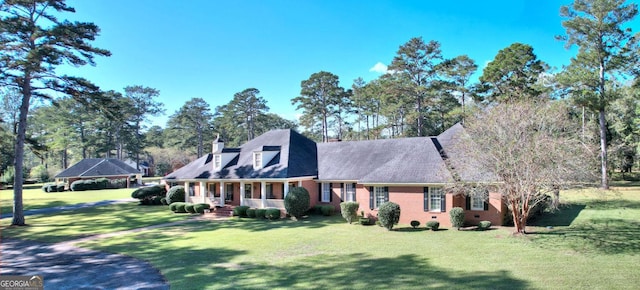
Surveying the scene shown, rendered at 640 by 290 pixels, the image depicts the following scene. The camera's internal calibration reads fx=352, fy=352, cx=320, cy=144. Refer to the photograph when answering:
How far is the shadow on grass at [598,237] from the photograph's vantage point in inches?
546

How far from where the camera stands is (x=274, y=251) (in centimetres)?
1471

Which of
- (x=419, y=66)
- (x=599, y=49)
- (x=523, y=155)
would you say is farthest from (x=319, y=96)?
(x=523, y=155)

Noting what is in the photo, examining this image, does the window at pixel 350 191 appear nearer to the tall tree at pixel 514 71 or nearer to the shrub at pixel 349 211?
the shrub at pixel 349 211

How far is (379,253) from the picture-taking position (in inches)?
552

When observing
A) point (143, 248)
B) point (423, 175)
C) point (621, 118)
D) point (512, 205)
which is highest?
point (621, 118)

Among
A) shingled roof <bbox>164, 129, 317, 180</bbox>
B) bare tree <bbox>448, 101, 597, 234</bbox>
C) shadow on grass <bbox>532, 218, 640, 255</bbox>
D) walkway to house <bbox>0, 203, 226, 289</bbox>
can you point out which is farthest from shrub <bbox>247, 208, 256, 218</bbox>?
shadow on grass <bbox>532, 218, 640, 255</bbox>

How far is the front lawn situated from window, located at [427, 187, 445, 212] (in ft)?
5.59

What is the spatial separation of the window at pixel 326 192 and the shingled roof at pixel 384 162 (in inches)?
23.1

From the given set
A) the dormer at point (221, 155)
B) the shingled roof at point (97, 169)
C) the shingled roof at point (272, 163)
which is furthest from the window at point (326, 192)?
the shingled roof at point (97, 169)

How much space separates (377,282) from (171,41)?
2146 centimetres

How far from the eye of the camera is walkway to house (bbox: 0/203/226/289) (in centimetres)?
1111

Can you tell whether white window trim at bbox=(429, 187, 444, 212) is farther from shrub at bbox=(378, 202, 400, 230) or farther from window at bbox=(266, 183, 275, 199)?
window at bbox=(266, 183, 275, 199)

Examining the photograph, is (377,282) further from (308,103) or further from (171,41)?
(308,103)

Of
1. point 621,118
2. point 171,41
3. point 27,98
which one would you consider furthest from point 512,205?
point 621,118
